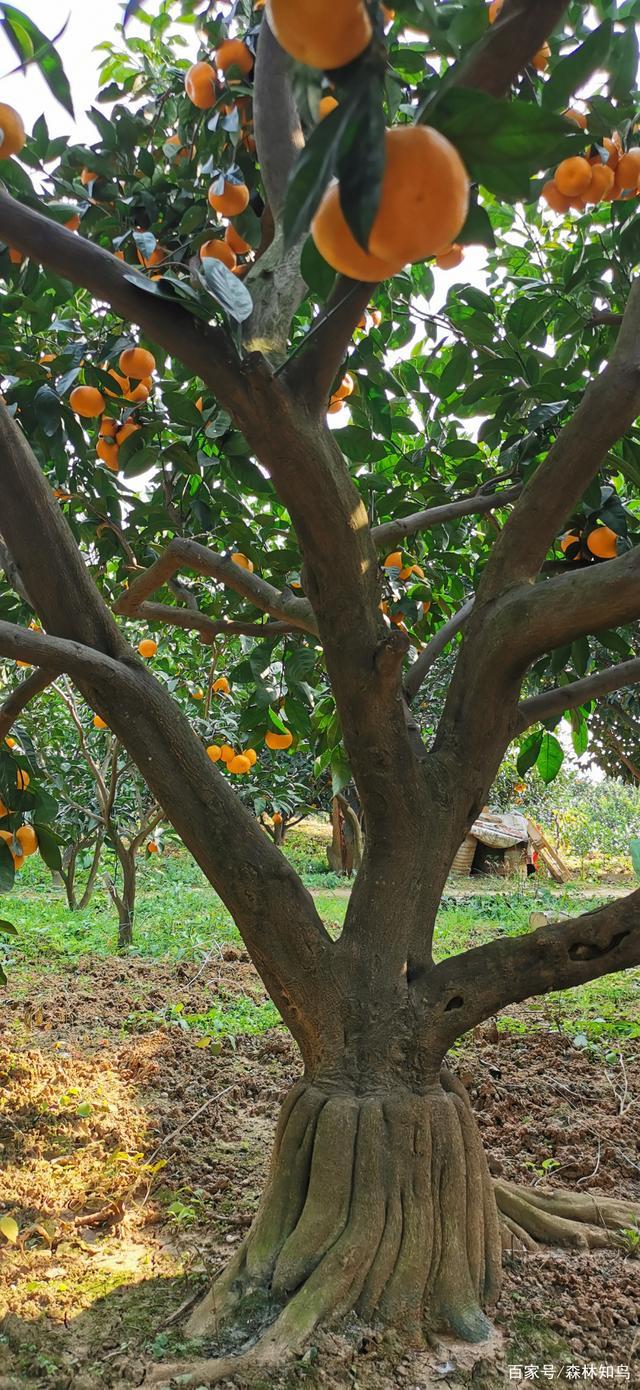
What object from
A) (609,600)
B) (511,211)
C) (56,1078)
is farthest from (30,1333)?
(511,211)

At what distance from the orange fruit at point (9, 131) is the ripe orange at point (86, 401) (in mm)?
782

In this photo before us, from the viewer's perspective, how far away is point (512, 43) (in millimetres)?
965

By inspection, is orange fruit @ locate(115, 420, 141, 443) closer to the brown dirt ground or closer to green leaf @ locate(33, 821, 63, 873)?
green leaf @ locate(33, 821, 63, 873)

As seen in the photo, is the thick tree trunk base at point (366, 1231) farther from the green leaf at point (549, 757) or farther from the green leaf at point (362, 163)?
the green leaf at point (362, 163)

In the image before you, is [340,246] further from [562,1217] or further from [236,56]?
[562,1217]

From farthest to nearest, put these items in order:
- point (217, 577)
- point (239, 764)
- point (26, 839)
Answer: point (239, 764)
point (217, 577)
point (26, 839)

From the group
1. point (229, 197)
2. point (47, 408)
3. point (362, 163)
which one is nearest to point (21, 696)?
point (47, 408)

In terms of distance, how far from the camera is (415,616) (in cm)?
281

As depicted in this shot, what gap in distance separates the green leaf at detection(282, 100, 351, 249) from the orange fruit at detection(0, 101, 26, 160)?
86 cm

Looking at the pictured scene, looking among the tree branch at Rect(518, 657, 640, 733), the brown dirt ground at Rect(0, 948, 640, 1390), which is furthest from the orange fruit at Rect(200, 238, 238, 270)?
the brown dirt ground at Rect(0, 948, 640, 1390)

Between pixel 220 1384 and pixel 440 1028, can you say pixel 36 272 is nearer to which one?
pixel 440 1028

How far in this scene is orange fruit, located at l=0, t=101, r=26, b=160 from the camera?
1302mm

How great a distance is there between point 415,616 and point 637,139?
134 centimetres

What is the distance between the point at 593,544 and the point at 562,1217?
1606 millimetres
